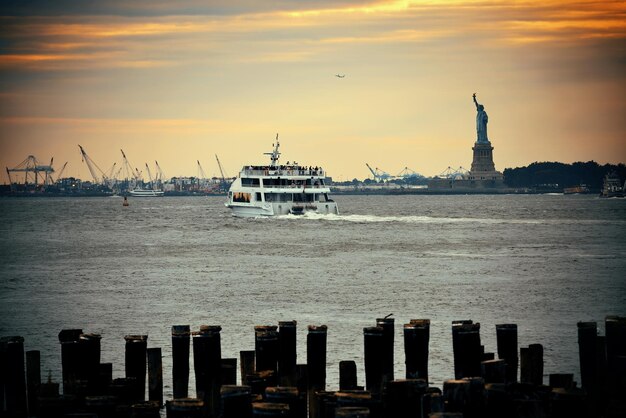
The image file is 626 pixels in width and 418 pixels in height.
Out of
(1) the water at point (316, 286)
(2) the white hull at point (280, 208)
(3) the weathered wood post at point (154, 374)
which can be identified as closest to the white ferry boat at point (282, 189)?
(2) the white hull at point (280, 208)

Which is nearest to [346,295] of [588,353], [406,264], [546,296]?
[546,296]

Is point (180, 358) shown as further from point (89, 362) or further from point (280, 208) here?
point (280, 208)

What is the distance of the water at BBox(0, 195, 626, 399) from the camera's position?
114 ft

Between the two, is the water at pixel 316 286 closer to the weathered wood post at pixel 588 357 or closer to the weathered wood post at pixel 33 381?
the weathered wood post at pixel 33 381

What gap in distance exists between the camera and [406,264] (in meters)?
68.9

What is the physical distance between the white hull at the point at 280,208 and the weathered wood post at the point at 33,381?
114 m

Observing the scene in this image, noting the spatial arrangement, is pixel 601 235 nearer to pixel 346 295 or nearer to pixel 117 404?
pixel 346 295

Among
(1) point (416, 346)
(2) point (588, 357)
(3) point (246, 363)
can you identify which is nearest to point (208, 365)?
(3) point (246, 363)

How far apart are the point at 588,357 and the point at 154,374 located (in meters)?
7.94

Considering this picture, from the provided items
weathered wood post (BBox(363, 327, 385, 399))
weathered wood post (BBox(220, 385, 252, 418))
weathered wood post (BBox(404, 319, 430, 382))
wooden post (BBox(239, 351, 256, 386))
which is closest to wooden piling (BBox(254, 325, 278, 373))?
wooden post (BBox(239, 351, 256, 386))

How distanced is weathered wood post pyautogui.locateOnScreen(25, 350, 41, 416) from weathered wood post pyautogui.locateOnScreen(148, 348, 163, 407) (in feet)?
6.56

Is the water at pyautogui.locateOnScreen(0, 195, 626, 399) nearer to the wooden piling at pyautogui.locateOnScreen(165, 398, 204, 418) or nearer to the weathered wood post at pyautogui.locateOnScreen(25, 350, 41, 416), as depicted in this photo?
the weathered wood post at pyautogui.locateOnScreen(25, 350, 41, 416)

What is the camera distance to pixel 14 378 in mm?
19234

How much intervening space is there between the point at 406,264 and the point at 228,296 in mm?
22750
